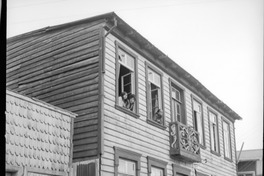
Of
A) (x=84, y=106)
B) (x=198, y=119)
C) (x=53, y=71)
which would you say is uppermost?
(x=53, y=71)

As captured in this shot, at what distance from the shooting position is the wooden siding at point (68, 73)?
1230 cm

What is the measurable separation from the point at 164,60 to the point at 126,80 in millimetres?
2719

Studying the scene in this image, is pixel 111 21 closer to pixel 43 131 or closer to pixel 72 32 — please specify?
pixel 72 32

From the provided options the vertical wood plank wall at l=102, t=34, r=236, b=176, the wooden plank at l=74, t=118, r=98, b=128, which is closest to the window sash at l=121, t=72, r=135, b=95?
the vertical wood plank wall at l=102, t=34, r=236, b=176

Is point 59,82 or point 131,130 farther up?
point 59,82

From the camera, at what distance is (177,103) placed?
17.9m

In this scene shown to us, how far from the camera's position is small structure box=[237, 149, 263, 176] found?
2992cm

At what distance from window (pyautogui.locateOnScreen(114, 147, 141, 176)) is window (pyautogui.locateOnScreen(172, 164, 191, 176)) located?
2.79m

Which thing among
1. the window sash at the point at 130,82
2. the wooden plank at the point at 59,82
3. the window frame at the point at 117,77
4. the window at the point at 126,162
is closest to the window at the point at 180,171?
the window at the point at 126,162

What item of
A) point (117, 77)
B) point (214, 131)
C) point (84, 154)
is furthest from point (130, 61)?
point (214, 131)

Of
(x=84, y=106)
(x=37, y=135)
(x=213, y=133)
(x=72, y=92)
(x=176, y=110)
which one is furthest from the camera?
(x=213, y=133)

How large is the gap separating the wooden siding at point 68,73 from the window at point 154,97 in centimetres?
291

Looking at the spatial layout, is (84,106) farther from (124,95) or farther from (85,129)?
(124,95)

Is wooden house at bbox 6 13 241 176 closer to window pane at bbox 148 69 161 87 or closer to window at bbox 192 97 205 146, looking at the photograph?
window pane at bbox 148 69 161 87
